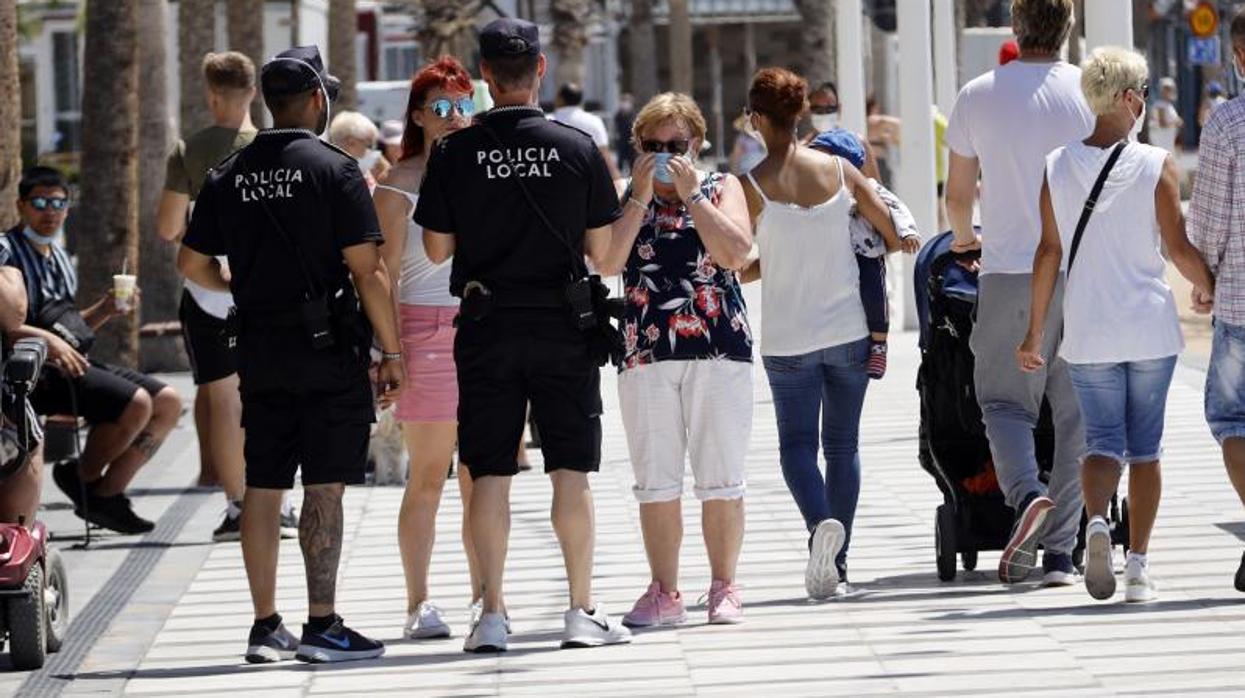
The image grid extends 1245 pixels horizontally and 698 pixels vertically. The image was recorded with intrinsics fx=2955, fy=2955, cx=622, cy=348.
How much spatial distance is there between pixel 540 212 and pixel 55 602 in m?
2.09

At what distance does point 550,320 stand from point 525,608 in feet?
5.12

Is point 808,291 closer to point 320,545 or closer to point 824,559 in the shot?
point 824,559

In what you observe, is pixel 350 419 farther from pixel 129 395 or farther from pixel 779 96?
pixel 129 395

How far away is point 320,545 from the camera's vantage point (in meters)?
8.45

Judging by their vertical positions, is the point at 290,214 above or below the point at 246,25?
below

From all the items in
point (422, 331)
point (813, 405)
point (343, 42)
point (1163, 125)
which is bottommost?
point (813, 405)

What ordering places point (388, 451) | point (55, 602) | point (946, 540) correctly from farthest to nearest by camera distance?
point (388, 451), point (946, 540), point (55, 602)

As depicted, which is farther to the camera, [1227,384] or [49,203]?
[49,203]

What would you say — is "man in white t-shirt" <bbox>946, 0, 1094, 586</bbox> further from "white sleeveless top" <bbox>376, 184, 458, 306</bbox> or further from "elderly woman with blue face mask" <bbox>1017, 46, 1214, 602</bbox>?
"white sleeveless top" <bbox>376, 184, 458, 306</bbox>

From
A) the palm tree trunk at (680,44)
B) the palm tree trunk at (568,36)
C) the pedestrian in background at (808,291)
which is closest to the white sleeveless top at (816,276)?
the pedestrian in background at (808,291)

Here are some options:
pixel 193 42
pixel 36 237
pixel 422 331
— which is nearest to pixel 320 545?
pixel 422 331

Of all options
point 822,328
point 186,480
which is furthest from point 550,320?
point 186,480

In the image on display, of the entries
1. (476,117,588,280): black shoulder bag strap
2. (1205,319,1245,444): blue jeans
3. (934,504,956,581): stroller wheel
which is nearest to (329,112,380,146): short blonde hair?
(934,504,956,581): stroller wheel

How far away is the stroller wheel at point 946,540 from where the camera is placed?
31.1 ft
